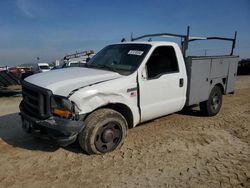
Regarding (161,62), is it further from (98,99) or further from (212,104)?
(212,104)

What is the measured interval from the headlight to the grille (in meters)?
0.07

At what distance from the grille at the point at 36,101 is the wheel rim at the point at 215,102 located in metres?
4.58

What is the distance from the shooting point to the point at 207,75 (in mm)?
6328

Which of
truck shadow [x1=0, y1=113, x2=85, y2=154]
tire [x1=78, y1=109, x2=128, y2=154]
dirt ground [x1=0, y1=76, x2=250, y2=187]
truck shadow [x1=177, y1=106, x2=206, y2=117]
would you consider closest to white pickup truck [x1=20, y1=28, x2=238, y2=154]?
tire [x1=78, y1=109, x2=128, y2=154]

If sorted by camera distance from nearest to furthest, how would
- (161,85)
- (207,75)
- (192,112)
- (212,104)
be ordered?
1. (161,85)
2. (207,75)
3. (212,104)
4. (192,112)

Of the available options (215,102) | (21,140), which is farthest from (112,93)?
(215,102)

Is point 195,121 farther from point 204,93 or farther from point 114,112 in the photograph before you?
point 114,112

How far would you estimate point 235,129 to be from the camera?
5.82 meters

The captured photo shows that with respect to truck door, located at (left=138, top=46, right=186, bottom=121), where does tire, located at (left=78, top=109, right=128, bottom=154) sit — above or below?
below

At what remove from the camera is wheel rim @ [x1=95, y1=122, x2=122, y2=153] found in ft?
14.1

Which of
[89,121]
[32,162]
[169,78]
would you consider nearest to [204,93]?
[169,78]

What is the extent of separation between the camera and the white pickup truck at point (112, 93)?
3893mm

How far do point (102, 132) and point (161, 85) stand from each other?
1.56 meters

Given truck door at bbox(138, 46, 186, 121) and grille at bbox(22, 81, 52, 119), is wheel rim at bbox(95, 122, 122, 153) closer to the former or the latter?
truck door at bbox(138, 46, 186, 121)
